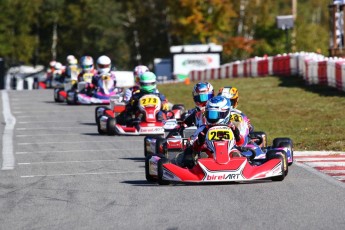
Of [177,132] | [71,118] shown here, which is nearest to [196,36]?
[71,118]

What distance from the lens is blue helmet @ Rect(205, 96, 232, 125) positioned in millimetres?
13820

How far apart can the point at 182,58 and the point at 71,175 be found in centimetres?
4602

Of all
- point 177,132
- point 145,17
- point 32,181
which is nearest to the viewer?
point 32,181

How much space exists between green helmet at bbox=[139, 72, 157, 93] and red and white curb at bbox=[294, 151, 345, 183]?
4.92 metres

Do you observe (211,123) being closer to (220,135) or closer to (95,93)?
(220,135)

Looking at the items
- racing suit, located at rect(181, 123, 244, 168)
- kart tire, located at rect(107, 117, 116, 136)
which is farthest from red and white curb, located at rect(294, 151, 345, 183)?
kart tire, located at rect(107, 117, 116, 136)

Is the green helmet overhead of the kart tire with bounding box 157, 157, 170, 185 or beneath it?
overhead

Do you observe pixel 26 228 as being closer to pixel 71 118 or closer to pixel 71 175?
pixel 71 175

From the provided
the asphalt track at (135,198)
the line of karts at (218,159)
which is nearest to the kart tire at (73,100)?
the asphalt track at (135,198)

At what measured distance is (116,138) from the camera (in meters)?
21.4

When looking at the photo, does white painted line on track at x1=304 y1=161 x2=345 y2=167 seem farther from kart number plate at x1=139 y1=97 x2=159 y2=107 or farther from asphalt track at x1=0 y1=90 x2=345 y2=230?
kart number plate at x1=139 y1=97 x2=159 y2=107

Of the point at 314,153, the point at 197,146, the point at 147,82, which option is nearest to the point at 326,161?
the point at 314,153

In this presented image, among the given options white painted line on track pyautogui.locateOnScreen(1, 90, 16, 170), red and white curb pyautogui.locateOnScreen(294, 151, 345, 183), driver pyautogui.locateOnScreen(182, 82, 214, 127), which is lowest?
white painted line on track pyautogui.locateOnScreen(1, 90, 16, 170)

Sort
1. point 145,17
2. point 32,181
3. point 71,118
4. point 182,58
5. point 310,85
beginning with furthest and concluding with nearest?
point 145,17 < point 182,58 < point 310,85 < point 71,118 < point 32,181
